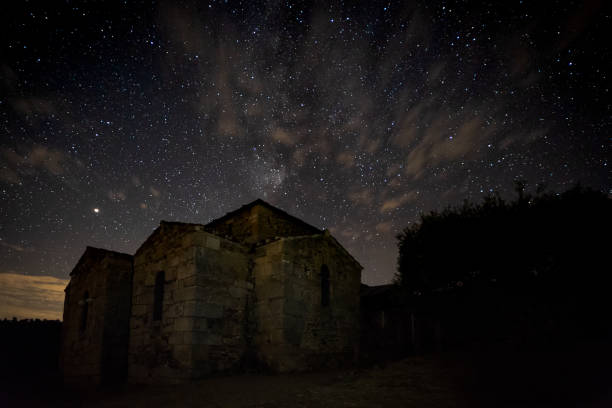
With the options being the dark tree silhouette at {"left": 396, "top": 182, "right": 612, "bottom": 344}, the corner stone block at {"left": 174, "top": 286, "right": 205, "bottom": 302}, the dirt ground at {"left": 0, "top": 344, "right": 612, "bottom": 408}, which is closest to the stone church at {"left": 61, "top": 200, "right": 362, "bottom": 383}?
the corner stone block at {"left": 174, "top": 286, "right": 205, "bottom": 302}

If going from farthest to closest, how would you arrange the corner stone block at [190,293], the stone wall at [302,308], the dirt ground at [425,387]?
1. the stone wall at [302,308]
2. the corner stone block at [190,293]
3. the dirt ground at [425,387]

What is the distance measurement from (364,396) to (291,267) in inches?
246

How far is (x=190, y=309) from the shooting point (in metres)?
11.3

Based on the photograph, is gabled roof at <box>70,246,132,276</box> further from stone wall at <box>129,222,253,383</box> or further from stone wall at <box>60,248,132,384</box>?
stone wall at <box>129,222,253,383</box>

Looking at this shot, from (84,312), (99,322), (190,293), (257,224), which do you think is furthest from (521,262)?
(84,312)

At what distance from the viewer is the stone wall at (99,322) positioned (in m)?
14.0

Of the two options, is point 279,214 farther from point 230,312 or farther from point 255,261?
point 230,312

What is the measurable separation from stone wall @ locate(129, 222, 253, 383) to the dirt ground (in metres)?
0.75

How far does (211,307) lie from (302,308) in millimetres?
3563

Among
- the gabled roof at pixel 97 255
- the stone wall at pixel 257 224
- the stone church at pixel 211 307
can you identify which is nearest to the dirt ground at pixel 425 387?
the stone church at pixel 211 307

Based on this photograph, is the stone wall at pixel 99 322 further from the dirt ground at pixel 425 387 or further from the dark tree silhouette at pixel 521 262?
the dark tree silhouette at pixel 521 262

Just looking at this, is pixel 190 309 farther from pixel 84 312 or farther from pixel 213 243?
pixel 84 312

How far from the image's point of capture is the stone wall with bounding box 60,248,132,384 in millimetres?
14039

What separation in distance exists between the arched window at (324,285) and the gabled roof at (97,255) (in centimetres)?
903
